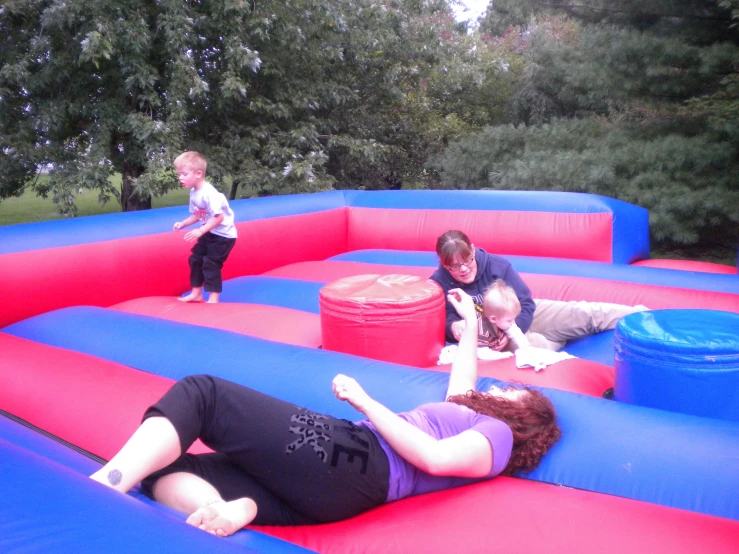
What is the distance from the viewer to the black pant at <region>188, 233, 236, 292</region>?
3.97m

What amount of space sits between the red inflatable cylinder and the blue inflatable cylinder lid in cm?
81

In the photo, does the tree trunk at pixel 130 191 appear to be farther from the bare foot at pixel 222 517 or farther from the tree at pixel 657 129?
the bare foot at pixel 222 517

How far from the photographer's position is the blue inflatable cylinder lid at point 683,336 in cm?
213

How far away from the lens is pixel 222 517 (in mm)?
1501

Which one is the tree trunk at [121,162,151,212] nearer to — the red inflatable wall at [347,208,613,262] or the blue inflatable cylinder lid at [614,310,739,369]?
the red inflatable wall at [347,208,613,262]

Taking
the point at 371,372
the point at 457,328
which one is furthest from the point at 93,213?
the point at 371,372

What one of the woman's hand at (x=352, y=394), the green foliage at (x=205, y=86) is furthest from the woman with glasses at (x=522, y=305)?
the green foliage at (x=205, y=86)

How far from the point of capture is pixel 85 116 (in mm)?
7113

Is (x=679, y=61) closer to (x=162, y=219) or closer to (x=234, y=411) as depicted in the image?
(x=162, y=219)

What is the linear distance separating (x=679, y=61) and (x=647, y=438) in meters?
5.77

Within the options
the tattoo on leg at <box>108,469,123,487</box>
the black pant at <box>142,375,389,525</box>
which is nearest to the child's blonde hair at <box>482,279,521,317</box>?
Answer: the black pant at <box>142,375,389,525</box>

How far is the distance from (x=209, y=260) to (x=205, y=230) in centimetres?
22

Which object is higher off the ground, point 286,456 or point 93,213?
point 286,456

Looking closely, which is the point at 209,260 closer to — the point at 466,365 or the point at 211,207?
the point at 211,207
